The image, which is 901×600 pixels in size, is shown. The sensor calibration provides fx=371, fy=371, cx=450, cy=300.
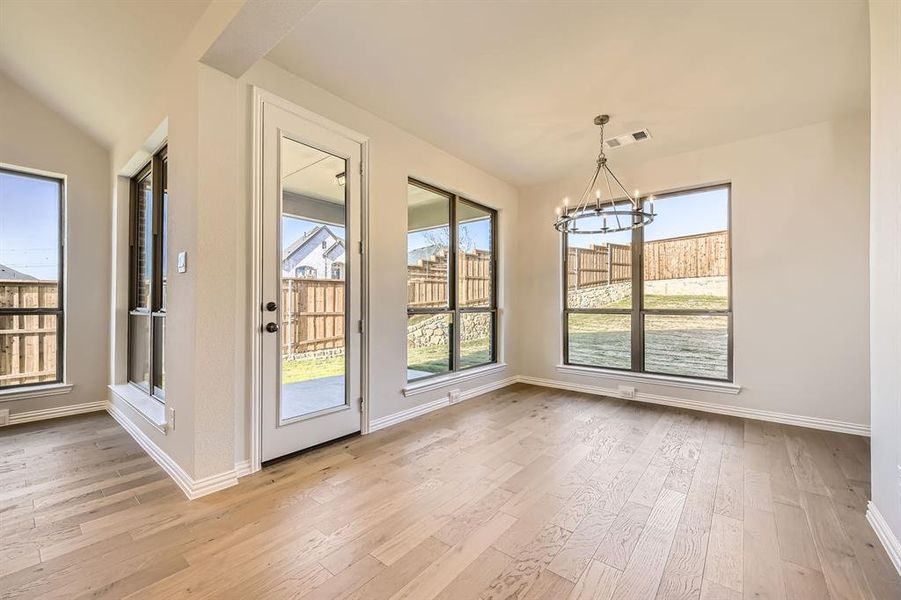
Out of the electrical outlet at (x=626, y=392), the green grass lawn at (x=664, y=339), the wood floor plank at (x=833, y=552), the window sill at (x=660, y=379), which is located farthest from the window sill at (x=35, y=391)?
the electrical outlet at (x=626, y=392)

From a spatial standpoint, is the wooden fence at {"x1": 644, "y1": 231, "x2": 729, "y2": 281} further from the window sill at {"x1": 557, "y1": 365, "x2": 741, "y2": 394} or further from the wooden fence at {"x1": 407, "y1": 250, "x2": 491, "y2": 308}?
the wooden fence at {"x1": 407, "y1": 250, "x2": 491, "y2": 308}

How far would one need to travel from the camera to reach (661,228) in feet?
13.7

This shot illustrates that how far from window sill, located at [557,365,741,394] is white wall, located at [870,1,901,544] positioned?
193cm

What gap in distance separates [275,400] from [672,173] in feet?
14.4

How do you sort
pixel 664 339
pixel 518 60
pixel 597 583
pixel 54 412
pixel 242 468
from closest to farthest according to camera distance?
pixel 597 583, pixel 242 468, pixel 518 60, pixel 54 412, pixel 664 339

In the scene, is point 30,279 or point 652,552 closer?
point 652,552

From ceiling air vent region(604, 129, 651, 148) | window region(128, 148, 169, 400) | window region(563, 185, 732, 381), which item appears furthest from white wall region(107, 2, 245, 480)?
window region(563, 185, 732, 381)

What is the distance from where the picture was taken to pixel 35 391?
3352 mm

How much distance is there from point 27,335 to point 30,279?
52 centimetres

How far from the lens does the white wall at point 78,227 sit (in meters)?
3.30

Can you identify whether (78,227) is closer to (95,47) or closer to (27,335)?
(27,335)

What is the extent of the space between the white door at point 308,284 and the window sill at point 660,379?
9.31 ft

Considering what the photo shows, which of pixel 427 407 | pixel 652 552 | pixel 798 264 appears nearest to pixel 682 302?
pixel 798 264

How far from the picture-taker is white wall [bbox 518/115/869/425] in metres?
3.17
